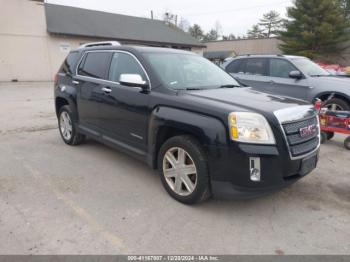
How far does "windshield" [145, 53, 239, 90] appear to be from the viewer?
3.97m

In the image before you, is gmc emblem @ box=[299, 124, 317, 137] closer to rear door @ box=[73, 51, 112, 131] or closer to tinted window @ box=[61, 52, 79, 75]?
rear door @ box=[73, 51, 112, 131]

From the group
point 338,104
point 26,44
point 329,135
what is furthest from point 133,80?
point 26,44

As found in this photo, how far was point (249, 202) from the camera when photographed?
3699mm

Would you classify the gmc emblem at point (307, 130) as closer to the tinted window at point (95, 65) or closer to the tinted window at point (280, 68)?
the tinted window at point (95, 65)

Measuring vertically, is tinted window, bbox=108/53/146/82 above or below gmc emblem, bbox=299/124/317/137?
above

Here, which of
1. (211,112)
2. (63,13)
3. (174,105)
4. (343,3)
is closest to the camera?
(211,112)

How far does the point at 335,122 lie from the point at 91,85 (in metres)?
4.73

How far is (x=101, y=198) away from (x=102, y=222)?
0.56m

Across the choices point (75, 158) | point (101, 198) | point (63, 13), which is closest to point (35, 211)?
point (101, 198)

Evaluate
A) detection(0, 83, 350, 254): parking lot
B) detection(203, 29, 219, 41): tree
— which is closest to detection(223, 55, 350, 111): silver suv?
detection(0, 83, 350, 254): parking lot

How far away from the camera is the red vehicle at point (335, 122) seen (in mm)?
5840

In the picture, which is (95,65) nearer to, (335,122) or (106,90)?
(106,90)

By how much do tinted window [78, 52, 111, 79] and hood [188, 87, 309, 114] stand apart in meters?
1.78

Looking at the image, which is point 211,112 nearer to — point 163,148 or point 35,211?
point 163,148
